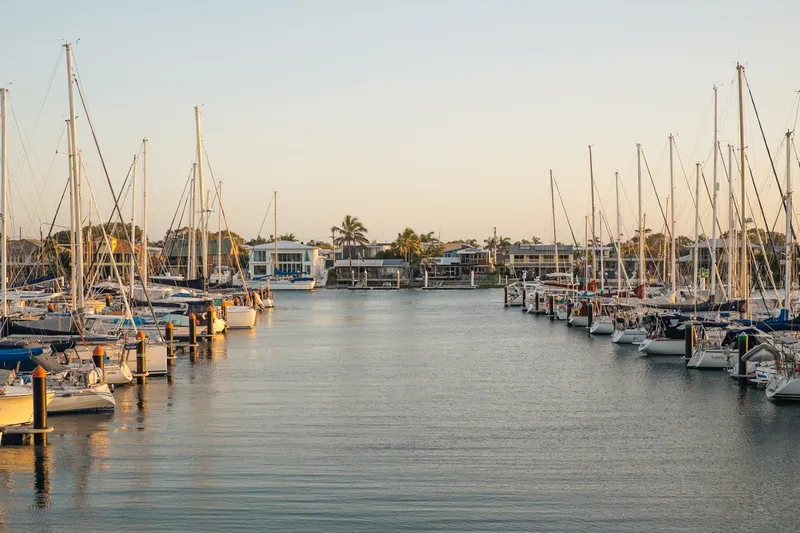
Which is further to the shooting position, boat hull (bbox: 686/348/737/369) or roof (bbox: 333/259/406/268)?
roof (bbox: 333/259/406/268)

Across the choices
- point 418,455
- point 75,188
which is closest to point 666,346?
point 418,455

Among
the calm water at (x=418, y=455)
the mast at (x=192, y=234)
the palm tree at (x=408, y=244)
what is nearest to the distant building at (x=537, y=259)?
the palm tree at (x=408, y=244)

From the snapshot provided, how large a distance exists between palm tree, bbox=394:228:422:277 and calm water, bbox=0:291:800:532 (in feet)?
432

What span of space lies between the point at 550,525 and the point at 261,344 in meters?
41.2

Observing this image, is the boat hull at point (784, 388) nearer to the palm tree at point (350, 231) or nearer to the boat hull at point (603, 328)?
the boat hull at point (603, 328)

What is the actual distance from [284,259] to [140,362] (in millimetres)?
124346

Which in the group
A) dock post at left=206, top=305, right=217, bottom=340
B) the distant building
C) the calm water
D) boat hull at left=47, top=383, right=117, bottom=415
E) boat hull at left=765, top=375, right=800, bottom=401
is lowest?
the calm water

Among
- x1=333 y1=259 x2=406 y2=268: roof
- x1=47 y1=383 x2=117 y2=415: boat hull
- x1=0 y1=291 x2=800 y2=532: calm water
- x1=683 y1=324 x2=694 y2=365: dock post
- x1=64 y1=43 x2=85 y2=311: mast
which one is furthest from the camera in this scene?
x1=333 y1=259 x2=406 y2=268: roof

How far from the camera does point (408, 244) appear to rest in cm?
17762

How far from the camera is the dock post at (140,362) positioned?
37.3m

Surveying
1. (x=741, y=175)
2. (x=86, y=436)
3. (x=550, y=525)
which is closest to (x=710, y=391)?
(x=741, y=175)

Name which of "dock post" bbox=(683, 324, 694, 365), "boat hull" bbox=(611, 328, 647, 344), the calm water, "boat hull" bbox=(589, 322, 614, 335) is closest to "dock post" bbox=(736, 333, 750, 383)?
the calm water

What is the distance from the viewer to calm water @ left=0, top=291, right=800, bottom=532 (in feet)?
64.5

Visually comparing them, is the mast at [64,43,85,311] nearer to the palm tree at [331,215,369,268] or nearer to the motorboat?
the motorboat
